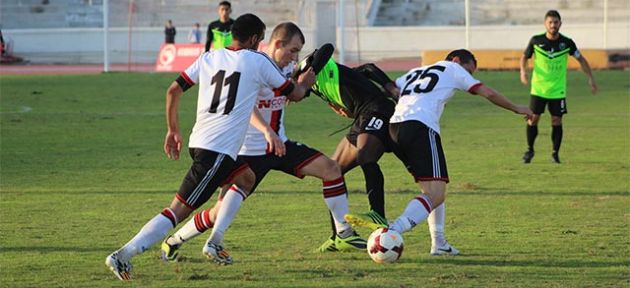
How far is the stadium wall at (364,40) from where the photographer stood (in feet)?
143

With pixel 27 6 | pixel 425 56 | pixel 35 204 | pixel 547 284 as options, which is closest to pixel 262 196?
pixel 35 204

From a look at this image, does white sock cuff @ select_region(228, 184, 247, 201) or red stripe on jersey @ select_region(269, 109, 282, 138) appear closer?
white sock cuff @ select_region(228, 184, 247, 201)

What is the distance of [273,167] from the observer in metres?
8.66

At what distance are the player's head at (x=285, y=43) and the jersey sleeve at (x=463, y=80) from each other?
1.23m

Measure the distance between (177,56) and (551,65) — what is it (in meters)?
22.6

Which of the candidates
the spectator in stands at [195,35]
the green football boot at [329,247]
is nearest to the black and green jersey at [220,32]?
the green football boot at [329,247]

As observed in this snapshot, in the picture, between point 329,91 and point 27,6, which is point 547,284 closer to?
point 329,91

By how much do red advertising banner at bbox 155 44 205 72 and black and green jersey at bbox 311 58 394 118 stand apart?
27.0m

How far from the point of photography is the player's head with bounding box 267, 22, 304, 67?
8539 mm

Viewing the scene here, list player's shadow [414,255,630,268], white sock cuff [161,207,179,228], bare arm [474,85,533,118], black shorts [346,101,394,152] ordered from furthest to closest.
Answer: black shorts [346,101,394,152], bare arm [474,85,533,118], player's shadow [414,255,630,268], white sock cuff [161,207,179,228]

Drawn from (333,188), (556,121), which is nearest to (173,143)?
(333,188)

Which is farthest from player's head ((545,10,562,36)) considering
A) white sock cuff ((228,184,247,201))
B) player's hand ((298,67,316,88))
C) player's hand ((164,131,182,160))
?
player's hand ((164,131,182,160))

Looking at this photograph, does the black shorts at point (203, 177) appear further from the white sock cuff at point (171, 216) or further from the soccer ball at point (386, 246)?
the soccer ball at point (386, 246)

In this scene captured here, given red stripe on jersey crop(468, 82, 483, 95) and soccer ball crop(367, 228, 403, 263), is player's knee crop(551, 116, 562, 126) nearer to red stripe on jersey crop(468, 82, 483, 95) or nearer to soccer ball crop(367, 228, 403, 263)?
red stripe on jersey crop(468, 82, 483, 95)
